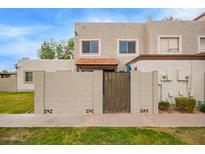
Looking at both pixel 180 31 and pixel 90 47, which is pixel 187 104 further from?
pixel 90 47

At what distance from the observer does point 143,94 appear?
38.2 feet

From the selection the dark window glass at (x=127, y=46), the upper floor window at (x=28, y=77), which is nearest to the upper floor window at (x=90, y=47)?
the dark window glass at (x=127, y=46)

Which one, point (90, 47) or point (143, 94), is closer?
point (143, 94)

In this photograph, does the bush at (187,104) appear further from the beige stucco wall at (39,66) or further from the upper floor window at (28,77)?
the upper floor window at (28,77)

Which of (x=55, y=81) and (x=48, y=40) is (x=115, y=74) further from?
(x=48, y=40)

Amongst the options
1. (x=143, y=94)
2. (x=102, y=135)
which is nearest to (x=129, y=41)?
(x=143, y=94)

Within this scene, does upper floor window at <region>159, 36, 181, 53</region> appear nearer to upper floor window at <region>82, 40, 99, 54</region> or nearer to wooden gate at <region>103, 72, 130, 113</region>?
upper floor window at <region>82, 40, 99, 54</region>

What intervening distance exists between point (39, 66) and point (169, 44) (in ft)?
53.7

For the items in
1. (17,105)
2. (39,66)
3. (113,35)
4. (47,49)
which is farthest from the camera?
(47,49)

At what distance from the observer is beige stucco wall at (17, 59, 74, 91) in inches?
1073

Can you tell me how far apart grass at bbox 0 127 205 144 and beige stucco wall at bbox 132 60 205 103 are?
5.51 m

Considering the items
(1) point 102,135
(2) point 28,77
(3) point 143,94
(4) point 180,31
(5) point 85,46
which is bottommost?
(1) point 102,135
